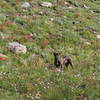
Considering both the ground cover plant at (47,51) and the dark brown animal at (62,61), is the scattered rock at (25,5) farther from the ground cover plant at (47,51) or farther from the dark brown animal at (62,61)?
the dark brown animal at (62,61)

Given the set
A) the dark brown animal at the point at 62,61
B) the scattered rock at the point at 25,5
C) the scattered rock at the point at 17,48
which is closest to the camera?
the dark brown animal at the point at 62,61

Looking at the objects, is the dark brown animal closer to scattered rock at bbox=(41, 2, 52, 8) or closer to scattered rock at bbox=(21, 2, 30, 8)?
scattered rock at bbox=(21, 2, 30, 8)

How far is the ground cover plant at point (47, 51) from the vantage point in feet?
34.7

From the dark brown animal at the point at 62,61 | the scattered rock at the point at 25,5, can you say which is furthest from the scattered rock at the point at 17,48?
the scattered rock at the point at 25,5

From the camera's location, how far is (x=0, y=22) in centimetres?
1812

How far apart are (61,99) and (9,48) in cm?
576

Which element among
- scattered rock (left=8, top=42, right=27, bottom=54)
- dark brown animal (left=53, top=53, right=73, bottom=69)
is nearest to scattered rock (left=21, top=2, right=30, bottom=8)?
scattered rock (left=8, top=42, right=27, bottom=54)

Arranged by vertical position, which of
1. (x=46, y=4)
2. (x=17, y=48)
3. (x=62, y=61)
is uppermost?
(x=17, y=48)

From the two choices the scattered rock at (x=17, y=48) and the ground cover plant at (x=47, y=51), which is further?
the scattered rock at (x=17, y=48)

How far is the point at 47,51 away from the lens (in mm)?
15703

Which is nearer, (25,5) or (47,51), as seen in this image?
(47,51)

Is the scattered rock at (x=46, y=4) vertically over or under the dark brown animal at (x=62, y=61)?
under

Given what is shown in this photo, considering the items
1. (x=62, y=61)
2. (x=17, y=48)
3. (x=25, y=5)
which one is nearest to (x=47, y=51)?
(x=62, y=61)

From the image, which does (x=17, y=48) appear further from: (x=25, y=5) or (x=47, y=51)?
(x=25, y=5)
